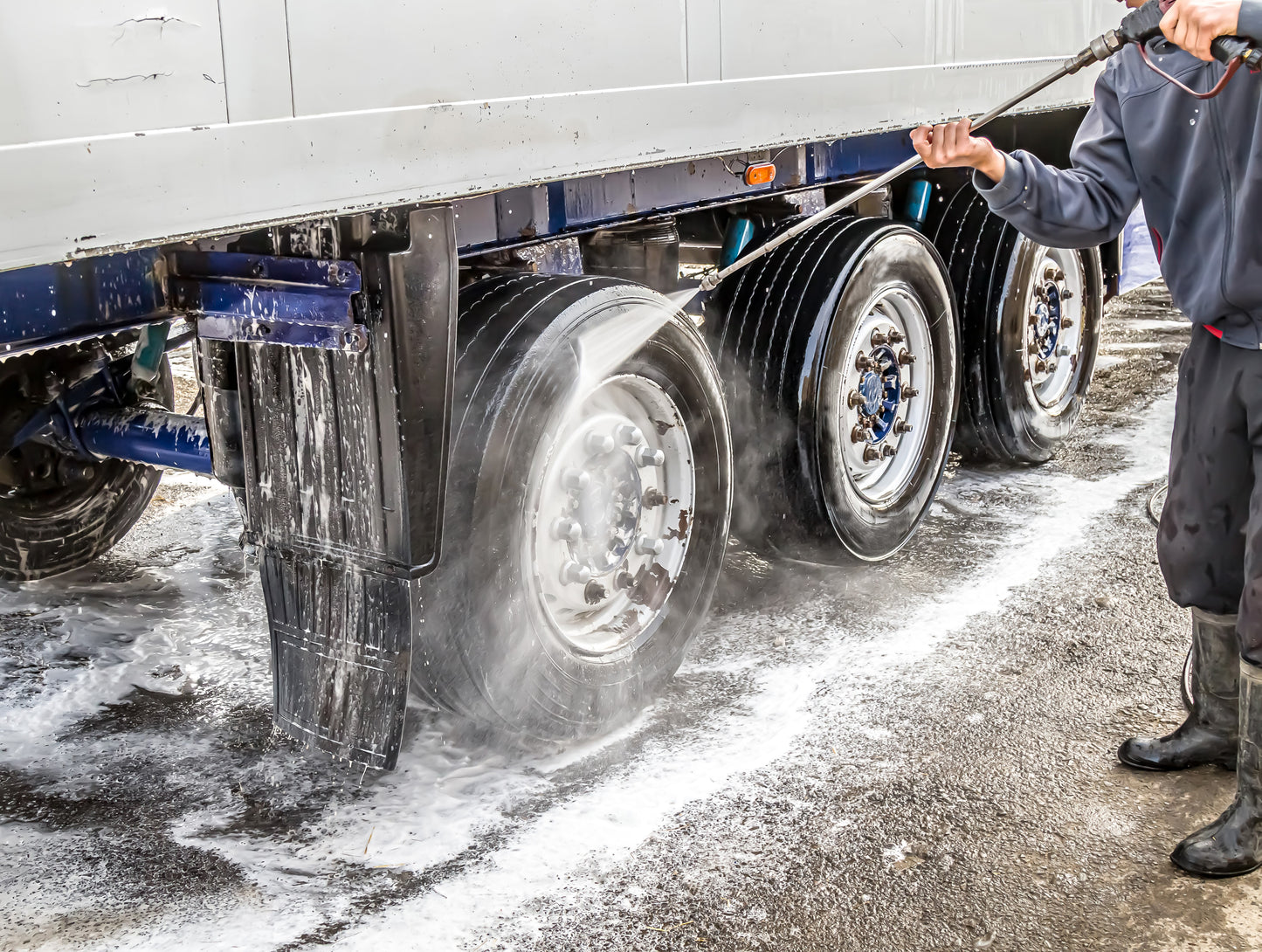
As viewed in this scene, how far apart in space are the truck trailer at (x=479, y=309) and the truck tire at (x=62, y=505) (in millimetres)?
11

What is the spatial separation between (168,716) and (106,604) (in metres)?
0.94

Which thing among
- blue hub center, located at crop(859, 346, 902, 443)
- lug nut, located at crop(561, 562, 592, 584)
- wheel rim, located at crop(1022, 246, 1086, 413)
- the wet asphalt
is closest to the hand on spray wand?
lug nut, located at crop(561, 562, 592, 584)

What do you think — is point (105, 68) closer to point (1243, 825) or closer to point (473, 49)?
point (473, 49)

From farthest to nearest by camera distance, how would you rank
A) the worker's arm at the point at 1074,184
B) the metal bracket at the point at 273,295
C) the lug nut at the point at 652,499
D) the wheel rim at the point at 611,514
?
the lug nut at the point at 652,499 < the wheel rim at the point at 611,514 < the worker's arm at the point at 1074,184 < the metal bracket at the point at 273,295

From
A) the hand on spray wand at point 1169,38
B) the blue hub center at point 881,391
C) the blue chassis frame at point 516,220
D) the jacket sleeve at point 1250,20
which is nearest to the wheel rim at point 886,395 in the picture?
the blue hub center at point 881,391

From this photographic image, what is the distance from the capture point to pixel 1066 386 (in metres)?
5.76

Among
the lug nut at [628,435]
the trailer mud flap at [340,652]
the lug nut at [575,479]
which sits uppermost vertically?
the lug nut at [628,435]

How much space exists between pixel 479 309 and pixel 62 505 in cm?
212

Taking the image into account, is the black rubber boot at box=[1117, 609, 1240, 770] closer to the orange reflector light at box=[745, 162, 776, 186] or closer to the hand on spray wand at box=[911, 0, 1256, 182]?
the hand on spray wand at box=[911, 0, 1256, 182]

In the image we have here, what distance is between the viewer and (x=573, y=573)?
3297 millimetres

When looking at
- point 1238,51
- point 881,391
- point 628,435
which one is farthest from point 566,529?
point 1238,51

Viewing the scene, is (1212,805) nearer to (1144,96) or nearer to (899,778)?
(899,778)

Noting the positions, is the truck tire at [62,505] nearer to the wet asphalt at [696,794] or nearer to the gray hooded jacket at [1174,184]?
the wet asphalt at [696,794]

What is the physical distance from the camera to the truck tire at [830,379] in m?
4.07
